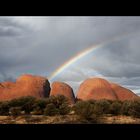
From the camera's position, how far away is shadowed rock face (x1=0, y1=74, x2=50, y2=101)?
186ft

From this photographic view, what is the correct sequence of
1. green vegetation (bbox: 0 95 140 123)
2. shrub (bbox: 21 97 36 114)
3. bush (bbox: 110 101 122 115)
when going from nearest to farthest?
green vegetation (bbox: 0 95 140 123) < shrub (bbox: 21 97 36 114) < bush (bbox: 110 101 122 115)

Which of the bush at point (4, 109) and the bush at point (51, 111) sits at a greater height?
the bush at point (51, 111)

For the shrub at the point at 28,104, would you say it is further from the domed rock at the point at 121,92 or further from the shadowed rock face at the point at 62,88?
the domed rock at the point at 121,92

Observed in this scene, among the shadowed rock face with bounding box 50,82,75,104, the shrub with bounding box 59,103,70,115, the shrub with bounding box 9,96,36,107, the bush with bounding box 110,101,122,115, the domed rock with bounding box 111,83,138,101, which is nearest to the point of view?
the shrub with bounding box 59,103,70,115

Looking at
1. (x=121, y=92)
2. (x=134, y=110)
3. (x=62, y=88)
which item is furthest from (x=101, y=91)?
(x=134, y=110)

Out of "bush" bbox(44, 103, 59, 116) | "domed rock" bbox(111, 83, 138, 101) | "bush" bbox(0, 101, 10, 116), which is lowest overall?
"domed rock" bbox(111, 83, 138, 101)

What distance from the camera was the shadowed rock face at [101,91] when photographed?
6200 centimetres

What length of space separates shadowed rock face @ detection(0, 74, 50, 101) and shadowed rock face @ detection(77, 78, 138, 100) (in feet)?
30.2

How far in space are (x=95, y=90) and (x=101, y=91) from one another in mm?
1288

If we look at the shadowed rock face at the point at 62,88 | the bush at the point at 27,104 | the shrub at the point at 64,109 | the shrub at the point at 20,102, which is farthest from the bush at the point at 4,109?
the shadowed rock face at the point at 62,88

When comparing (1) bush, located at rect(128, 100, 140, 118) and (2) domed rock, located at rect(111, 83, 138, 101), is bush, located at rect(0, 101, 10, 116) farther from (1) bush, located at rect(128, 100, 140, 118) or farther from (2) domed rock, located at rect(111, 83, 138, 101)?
(2) domed rock, located at rect(111, 83, 138, 101)

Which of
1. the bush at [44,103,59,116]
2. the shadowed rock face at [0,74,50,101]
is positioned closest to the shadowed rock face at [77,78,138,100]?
the shadowed rock face at [0,74,50,101]
